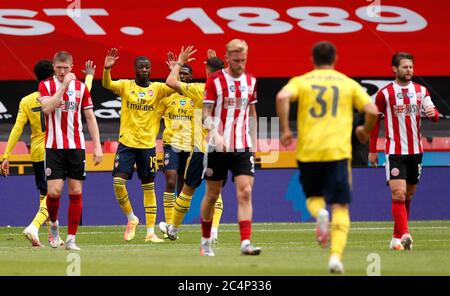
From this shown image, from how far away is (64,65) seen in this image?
1238cm

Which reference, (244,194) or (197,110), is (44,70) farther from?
(244,194)

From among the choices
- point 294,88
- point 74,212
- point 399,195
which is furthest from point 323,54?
point 74,212

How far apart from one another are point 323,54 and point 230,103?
6.45ft

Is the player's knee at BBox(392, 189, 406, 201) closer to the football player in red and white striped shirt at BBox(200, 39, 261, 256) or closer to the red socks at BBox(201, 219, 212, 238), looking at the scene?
the football player in red and white striped shirt at BBox(200, 39, 261, 256)

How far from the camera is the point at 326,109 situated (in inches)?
375

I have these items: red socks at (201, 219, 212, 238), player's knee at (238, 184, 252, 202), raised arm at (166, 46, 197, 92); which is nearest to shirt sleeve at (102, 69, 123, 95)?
raised arm at (166, 46, 197, 92)

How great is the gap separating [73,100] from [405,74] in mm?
3694

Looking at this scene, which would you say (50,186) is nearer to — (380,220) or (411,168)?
(411,168)

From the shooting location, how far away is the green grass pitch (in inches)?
382

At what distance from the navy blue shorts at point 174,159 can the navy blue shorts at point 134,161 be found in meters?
0.81

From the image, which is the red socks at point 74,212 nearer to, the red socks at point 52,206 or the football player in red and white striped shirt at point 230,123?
the red socks at point 52,206

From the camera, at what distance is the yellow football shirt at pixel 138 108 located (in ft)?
49.4
